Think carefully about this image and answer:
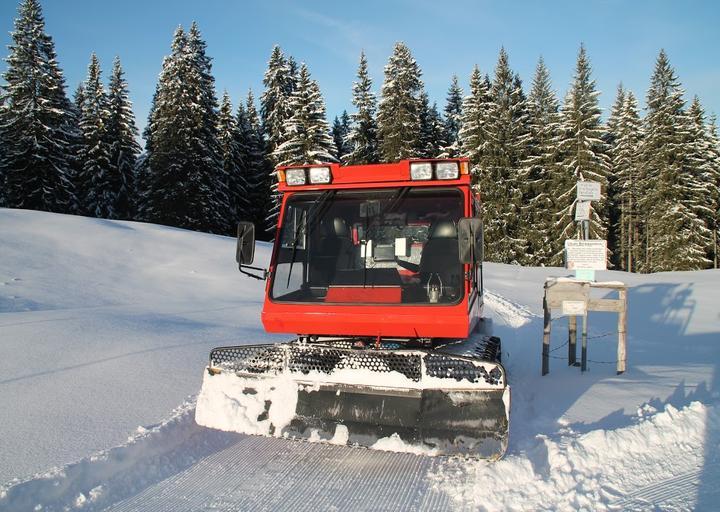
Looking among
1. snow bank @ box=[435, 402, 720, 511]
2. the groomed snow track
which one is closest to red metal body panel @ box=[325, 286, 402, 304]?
the groomed snow track

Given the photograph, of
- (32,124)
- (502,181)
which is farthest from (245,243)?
(32,124)

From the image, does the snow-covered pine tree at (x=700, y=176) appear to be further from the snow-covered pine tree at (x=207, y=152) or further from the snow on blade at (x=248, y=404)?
the snow on blade at (x=248, y=404)

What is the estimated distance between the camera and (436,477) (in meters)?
4.15

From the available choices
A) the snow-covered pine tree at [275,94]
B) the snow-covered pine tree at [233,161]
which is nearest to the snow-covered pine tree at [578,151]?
the snow-covered pine tree at [275,94]

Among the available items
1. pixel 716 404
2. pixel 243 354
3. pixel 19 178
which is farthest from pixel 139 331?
pixel 19 178

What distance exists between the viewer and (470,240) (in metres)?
4.58

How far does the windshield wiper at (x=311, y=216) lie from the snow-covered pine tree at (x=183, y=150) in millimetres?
30463

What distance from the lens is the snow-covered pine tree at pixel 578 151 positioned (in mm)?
35219

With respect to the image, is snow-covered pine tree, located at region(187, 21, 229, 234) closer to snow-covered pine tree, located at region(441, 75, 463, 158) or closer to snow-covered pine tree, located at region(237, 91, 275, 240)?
snow-covered pine tree, located at region(237, 91, 275, 240)

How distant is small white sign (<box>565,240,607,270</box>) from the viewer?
7.03 meters

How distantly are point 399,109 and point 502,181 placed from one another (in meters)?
8.39

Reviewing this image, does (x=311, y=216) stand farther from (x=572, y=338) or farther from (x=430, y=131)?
(x=430, y=131)

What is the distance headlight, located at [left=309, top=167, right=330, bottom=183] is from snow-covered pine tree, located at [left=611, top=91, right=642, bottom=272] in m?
41.1

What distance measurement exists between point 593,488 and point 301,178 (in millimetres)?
3609
